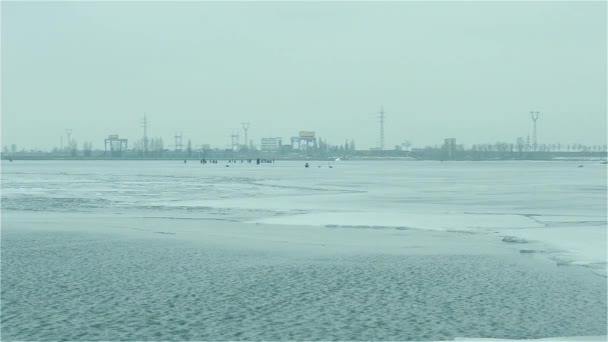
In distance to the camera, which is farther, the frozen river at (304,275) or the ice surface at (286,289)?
the frozen river at (304,275)

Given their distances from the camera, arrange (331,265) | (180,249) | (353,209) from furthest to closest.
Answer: (353,209), (180,249), (331,265)

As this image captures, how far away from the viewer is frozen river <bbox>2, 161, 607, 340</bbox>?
7.51 m

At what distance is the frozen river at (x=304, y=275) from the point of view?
7512 mm

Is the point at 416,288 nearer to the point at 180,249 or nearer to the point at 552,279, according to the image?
the point at 552,279

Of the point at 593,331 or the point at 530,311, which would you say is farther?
the point at 530,311

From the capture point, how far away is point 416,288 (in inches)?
368

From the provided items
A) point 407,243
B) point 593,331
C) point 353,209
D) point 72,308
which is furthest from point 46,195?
point 593,331

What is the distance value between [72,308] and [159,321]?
1236 millimetres

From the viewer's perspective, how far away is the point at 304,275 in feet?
33.1

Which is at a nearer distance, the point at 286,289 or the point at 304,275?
the point at 286,289

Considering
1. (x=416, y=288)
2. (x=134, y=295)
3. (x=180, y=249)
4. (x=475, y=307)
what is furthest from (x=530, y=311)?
(x=180, y=249)

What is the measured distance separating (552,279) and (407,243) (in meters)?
3.85

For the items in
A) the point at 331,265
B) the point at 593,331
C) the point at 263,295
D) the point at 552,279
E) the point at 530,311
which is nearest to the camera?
the point at 593,331

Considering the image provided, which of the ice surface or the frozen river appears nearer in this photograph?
the ice surface
